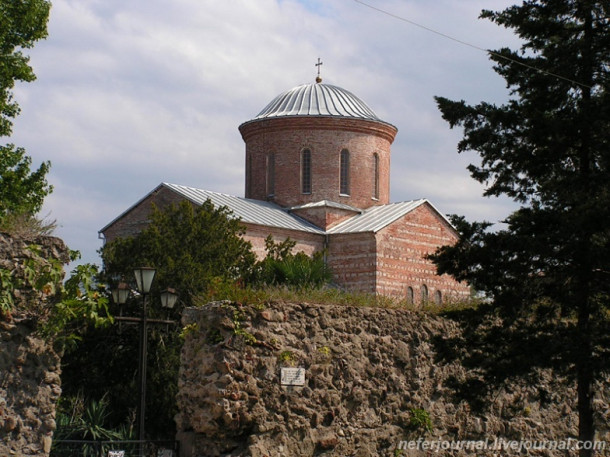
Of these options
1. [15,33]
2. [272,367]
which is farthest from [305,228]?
[272,367]

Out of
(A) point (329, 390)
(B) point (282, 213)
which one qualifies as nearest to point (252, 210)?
(B) point (282, 213)

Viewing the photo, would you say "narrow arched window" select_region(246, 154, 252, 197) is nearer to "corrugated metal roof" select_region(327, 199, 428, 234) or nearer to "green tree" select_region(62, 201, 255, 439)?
"corrugated metal roof" select_region(327, 199, 428, 234)

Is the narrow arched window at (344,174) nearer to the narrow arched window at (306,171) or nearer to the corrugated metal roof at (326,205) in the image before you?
the corrugated metal roof at (326,205)

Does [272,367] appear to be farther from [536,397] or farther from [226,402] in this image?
[536,397]

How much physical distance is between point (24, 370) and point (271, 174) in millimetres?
26233

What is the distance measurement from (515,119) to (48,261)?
607 cm

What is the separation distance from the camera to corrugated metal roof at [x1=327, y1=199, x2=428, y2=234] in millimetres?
29594

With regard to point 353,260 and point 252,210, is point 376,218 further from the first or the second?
point 252,210

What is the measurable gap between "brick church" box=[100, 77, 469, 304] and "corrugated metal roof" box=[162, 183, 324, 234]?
0.06 m

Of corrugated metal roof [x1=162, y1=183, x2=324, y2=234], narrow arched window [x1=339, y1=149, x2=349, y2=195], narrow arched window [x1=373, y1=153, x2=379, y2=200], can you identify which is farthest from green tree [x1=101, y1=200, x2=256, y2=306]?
narrow arched window [x1=373, y1=153, x2=379, y2=200]

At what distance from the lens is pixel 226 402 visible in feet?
28.8

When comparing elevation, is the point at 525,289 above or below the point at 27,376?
above

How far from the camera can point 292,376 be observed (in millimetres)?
9383

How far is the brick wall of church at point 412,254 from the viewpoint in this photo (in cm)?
2903
